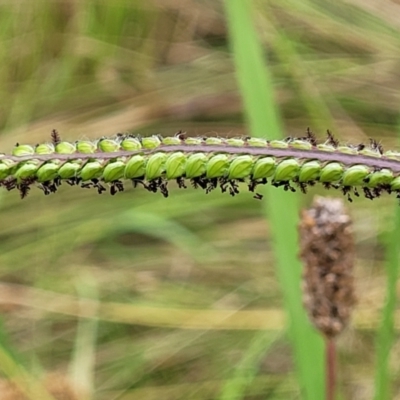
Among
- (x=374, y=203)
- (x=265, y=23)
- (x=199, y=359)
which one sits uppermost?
(x=265, y=23)

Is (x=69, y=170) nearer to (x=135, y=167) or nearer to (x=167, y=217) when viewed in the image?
(x=135, y=167)

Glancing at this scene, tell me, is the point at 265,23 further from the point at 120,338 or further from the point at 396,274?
the point at 396,274

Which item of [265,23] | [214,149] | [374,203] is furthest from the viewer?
[265,23]

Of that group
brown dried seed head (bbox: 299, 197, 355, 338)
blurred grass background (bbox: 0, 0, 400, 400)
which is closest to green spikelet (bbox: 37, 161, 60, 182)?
brown dried seed head (bbox: 299, 197, 355, 338)

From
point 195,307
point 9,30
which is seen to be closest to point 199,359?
point 195,307

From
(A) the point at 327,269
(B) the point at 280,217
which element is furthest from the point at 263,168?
(B) the point at 280,217

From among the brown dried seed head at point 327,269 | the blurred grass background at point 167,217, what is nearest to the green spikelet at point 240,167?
the brown dried seed head at point 327,269
